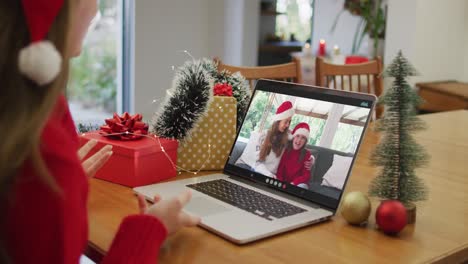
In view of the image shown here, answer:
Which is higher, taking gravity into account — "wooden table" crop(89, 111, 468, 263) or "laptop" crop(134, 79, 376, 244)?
"laptop" crop(134, 79, 376, 244)

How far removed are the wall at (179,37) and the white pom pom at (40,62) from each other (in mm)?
3347

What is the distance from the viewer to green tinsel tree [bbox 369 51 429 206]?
3.50 ft

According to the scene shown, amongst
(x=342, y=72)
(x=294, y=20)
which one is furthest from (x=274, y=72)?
(x=294, y=20)

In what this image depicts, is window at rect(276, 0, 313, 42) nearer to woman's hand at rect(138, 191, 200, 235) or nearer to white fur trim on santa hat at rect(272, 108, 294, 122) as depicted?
white fur trim on santa hat at rect(272, 108, 294, 122)

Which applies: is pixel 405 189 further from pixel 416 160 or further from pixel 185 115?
pixel 185 115

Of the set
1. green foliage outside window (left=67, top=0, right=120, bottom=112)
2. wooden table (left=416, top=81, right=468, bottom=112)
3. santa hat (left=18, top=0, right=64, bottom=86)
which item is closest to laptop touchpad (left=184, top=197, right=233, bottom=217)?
santa hat (left=18, top=0, right=64, bottom=86)

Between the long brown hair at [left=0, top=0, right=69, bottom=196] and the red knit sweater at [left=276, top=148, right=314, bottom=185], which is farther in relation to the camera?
the red knit sweater at [left=276, top=148, right=314, bottom=185]

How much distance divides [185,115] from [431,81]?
2.78 m

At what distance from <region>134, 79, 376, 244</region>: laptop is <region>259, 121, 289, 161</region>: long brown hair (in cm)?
2

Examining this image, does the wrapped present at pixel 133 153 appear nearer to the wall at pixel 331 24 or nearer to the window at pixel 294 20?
the wall at pixel 331 24

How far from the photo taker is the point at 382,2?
3801 millimetres

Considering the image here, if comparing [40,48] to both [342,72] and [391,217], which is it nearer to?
[391,217]

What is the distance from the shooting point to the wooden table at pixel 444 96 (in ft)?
11.0

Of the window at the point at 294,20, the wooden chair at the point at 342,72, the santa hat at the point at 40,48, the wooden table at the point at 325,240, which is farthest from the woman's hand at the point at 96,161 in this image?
the window at the point at 294,20
